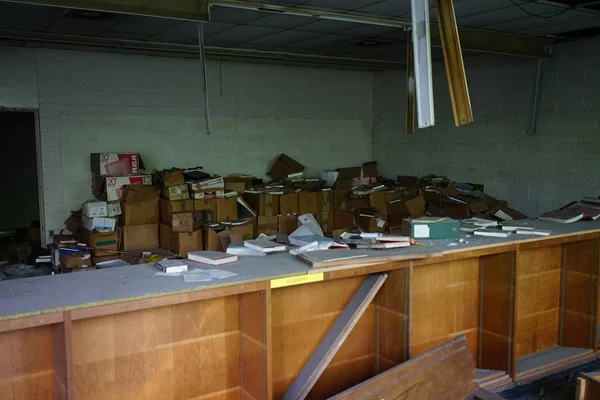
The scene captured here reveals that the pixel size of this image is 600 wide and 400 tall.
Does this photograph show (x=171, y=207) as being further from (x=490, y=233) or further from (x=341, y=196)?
(x=490, y=233)

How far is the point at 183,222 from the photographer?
6594 mm

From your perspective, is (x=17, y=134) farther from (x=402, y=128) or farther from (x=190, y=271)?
(x=190, y=271)

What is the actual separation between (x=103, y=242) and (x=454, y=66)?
479 centimetres

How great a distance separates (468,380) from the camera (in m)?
3.23

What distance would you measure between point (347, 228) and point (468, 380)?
4708 millimetres

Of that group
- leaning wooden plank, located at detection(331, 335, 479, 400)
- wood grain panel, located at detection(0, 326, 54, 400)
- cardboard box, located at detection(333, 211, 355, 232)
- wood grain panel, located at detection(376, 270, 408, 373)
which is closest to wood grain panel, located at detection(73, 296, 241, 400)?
wood grain panel, located at detection(0, 326, 54, 400)

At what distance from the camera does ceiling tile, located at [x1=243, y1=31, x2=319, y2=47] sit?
6266 millimetres

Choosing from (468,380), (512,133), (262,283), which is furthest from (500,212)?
(262,283)

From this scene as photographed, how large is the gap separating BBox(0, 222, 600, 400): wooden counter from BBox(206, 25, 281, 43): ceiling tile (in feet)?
11.3

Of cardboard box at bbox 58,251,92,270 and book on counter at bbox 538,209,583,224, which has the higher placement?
book on counter at bbox 538,209,583,224

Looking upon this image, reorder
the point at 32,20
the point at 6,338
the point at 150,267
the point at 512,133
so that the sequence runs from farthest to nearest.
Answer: the point at 512,133
the point at 32,20
the point at 150,267
the point at 6,338

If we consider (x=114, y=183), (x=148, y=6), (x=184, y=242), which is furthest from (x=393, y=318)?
(x=114, y=183)

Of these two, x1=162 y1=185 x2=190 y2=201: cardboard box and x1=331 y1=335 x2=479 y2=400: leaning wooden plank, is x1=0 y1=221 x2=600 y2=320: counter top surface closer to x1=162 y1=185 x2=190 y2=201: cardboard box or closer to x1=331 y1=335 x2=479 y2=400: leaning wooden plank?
x1=331 y1=335 x2=479 y2=400: leaning wooden plank

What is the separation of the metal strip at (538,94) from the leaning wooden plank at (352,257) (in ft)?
14.2
